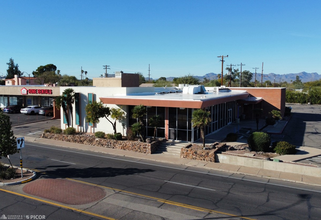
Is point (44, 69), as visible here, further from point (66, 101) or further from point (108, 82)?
point (66, 101)

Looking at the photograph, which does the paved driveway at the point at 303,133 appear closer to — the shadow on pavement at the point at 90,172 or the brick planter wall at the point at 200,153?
the brick planter wall at the point at 200,153

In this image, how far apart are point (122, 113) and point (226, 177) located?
507 inches

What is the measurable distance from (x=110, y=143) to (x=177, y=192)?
12173mm

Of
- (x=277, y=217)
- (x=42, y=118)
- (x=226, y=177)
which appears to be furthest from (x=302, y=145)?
(x=42, y=118)

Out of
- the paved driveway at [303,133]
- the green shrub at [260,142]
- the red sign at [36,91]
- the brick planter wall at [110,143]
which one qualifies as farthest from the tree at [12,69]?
the green shrub at [260,142]

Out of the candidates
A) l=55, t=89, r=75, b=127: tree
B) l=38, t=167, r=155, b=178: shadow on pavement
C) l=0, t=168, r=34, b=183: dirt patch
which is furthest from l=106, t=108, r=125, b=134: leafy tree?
l=0, t=168, r=34, b=183: dirt patch

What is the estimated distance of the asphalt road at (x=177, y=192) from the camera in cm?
1232

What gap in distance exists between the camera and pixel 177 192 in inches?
582

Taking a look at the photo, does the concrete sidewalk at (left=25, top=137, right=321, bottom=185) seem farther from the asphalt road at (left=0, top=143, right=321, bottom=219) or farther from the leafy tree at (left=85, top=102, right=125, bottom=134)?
the leafy tree at (left=85, top=102, right=125, bottom=134)

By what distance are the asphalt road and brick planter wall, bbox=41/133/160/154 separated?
230 centimetres

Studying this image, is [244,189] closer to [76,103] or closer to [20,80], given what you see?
[76,103]

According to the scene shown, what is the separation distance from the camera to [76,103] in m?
31.2

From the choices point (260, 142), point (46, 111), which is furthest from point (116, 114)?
point (46, 111)

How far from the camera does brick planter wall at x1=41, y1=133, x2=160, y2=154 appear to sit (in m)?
23.6
